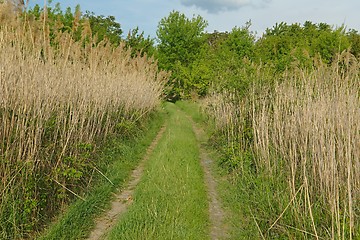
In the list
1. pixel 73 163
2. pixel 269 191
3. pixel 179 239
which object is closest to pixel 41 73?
pixel 73 163

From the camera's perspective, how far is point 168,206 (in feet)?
14.5

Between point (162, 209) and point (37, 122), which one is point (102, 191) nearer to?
point (162, 209)

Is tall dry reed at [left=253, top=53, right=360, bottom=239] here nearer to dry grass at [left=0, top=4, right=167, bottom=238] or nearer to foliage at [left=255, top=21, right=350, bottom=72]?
foliage at [left=255, top=21, right=350, bottom=72]

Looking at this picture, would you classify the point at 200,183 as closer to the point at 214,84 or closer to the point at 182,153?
the point at 182,153

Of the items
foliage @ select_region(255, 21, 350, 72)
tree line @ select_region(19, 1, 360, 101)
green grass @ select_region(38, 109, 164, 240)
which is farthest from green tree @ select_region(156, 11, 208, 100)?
green grass @ select_region(38, 109, 164, 240)

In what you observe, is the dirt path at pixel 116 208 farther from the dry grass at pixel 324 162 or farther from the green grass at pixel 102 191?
the dry grass at pixel 324 162

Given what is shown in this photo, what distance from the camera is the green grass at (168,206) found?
3.74 metres

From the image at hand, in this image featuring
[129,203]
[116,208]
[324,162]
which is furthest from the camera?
[129,203]

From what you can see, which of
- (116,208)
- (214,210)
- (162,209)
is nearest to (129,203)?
(116,208)

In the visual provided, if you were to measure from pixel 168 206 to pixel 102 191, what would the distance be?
4.14 ft

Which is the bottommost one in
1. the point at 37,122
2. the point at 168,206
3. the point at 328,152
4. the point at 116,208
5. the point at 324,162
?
the point at 116,208

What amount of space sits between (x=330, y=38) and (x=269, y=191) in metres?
18.6

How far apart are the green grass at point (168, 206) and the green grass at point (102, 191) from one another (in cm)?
43

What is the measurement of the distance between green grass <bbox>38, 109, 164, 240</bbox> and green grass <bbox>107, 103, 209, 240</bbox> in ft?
1.41
